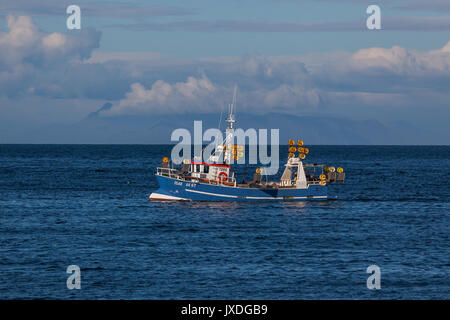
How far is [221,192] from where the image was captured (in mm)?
75875

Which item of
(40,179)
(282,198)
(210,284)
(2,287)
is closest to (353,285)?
(210,284)

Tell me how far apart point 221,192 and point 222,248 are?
1044 inches

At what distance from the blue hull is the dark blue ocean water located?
1.43 metres

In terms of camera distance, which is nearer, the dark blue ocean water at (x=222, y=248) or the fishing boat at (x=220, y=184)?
the dark blue ocean water at (x=222, y=248)

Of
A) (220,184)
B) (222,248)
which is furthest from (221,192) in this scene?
(222,248)

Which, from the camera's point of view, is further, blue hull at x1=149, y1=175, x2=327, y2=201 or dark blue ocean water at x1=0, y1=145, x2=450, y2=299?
blue hull at x1=149, y1=175, x2=327, y2=201

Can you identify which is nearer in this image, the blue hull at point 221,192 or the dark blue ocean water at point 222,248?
the dark blue ocean water at point 222,248

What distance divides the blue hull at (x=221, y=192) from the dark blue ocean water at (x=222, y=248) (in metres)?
1.43

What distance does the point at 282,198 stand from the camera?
79.2 meters

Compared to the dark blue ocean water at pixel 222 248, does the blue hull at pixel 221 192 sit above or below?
above

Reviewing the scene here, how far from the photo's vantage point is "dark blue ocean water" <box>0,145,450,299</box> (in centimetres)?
3722

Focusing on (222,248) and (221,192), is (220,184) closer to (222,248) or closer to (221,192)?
(221,192)

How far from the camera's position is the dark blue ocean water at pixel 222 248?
3722 centimetres
